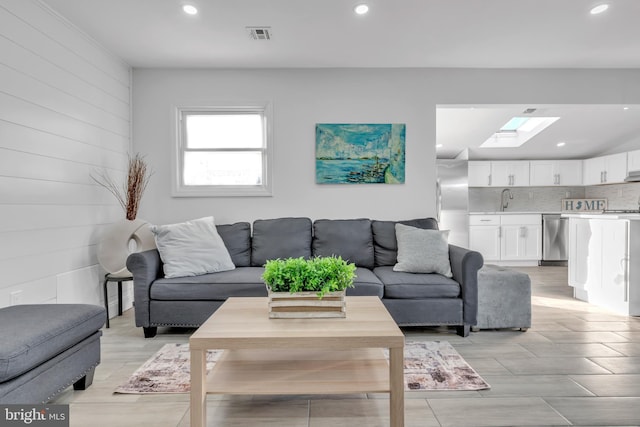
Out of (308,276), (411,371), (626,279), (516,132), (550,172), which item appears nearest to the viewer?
(308,276)

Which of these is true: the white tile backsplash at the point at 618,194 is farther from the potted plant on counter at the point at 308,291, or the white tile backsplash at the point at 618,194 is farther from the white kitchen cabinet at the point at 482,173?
the potted plant on counter at the point at 308,291

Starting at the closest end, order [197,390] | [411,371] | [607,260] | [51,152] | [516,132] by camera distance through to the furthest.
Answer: [197,390] → [411,371] → [51,152] → [607,260] → [516,132]

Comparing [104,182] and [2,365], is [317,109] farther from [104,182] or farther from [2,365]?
[2,365]

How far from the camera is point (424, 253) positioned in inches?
130

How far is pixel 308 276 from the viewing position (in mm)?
1991

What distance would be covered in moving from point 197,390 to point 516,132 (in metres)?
6.48

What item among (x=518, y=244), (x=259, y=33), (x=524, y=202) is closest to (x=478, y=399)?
(x=259, y=33)

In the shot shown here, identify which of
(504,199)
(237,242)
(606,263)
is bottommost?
(606,263)

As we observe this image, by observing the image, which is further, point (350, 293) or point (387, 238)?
point (387, 238)

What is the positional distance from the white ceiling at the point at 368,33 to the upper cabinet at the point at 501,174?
2968 mm

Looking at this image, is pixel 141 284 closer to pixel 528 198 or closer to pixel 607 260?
pixel 607 260

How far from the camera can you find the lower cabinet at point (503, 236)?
6.68 metres

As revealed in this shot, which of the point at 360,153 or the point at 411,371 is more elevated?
the point at 360,153

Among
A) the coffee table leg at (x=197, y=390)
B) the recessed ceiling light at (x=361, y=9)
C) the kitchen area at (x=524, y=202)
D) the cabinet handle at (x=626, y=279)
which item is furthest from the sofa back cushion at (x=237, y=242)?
the kitchen area at (x=524, y=202)
